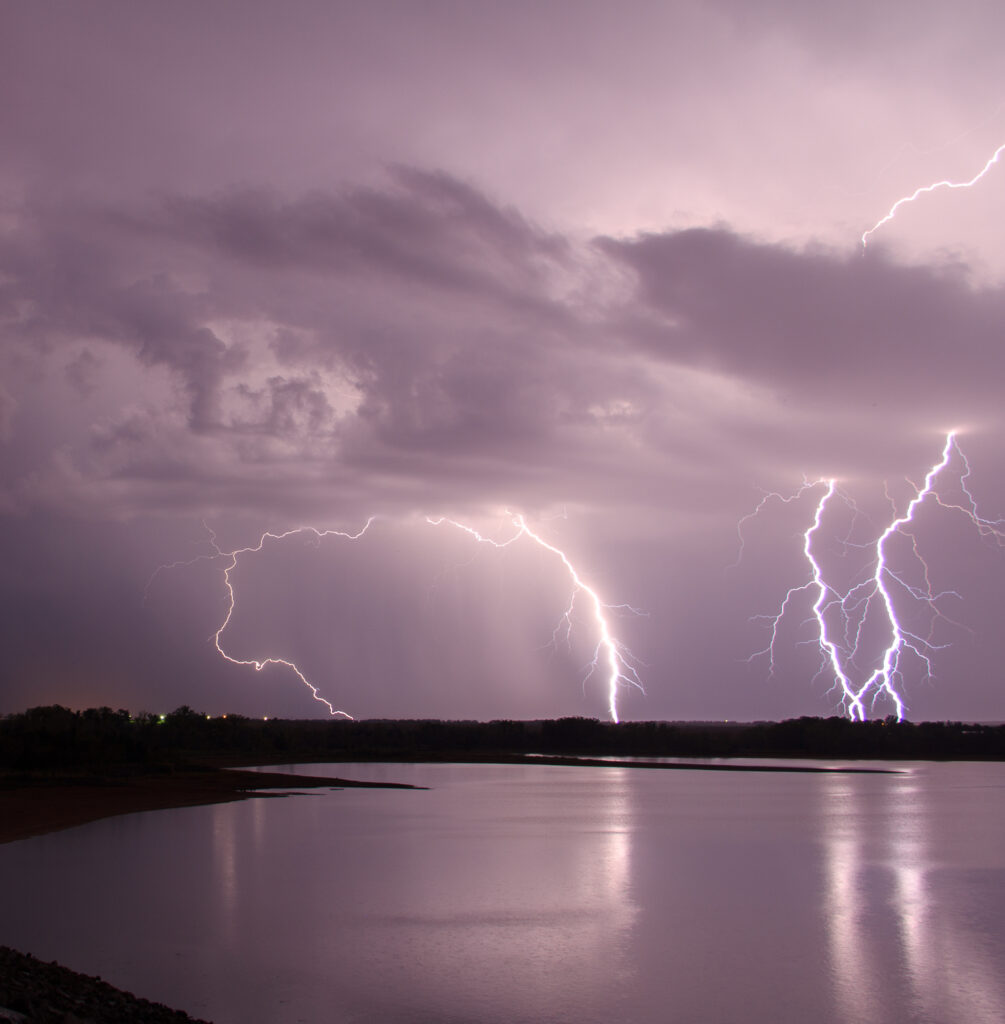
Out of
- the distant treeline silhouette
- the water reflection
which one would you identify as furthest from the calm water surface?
the distant treeline silhouette

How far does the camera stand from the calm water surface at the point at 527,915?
13398 millimetres

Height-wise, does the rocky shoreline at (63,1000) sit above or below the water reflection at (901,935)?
above

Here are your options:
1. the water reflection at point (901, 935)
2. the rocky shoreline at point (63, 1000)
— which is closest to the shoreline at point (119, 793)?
the rocky shoreline at point (63, 1000)

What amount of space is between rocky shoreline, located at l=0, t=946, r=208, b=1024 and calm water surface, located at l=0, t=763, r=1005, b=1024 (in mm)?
879

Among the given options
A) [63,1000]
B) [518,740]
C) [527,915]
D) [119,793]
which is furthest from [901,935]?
[518,740]

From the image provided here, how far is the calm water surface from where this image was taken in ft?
44.0

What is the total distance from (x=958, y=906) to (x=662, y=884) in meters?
6.07

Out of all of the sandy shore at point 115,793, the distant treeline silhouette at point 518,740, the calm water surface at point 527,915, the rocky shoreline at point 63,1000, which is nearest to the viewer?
the rocky shoreline at point 63,1000

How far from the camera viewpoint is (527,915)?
18.9 m

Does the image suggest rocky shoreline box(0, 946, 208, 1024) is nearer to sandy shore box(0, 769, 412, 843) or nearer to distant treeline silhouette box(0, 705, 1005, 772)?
sandy shore box(0, 769, 412, 843)

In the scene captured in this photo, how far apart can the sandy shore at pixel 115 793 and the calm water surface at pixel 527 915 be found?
2.07 m

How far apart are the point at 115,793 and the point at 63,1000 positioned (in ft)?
120

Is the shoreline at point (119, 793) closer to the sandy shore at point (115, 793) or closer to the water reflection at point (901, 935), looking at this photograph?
the sandy shore at point (115, 793)

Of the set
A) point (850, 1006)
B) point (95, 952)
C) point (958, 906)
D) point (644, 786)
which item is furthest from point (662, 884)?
point (644, 786)
